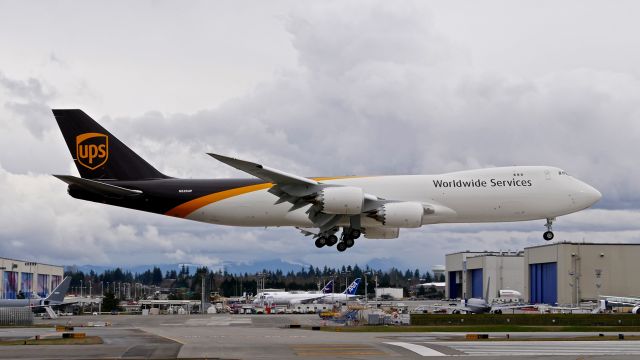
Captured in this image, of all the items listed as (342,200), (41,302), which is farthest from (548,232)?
(41,302)

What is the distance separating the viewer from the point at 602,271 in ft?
447

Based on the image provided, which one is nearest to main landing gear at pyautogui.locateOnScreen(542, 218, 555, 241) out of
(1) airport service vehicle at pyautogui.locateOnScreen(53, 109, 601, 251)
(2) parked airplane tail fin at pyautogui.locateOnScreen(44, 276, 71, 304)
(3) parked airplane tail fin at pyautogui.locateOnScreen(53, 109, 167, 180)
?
(1) airport service vehicle at pyautogui.locateOnScreen(53, 109, 601, 251)

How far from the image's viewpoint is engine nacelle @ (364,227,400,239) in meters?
63.2

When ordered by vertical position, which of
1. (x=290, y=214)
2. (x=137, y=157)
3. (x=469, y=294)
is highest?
(x=137, y=157)

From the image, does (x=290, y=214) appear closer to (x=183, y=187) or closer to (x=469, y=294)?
(x=183, y=187)

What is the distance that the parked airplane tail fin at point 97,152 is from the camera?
64.1 meters

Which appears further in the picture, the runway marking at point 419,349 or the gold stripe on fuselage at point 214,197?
the gold stripe on fuselage at point 214,197

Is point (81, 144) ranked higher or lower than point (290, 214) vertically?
higher

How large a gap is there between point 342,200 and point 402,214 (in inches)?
166

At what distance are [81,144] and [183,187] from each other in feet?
30.6

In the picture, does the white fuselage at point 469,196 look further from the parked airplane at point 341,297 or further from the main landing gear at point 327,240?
the parked airplane at point 341,297

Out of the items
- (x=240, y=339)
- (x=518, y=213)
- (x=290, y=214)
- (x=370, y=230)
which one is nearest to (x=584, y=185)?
(x=518, y=213)

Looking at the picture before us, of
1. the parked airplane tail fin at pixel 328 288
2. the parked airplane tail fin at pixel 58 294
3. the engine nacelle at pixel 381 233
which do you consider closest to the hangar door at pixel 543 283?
the parked airplane tail fin at pixel 328 288

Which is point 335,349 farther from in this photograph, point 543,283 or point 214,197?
point 543,283
